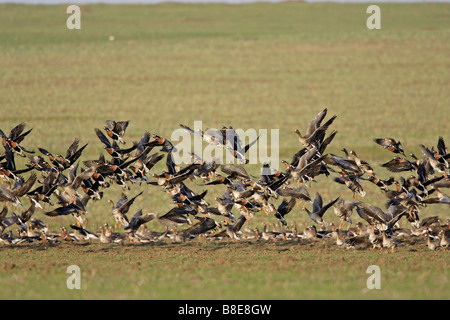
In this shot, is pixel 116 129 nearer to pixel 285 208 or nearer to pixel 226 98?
pixel 285 208

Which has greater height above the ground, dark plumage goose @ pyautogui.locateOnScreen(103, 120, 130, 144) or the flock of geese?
dark plumage goose @ pyautogui.locateOnScreen(103, 120, 130, 144)

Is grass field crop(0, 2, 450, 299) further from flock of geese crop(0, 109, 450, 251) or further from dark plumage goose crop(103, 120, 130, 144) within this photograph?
dark plumage goose crop(103, 120, 130, 144)

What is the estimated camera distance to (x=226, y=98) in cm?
4778

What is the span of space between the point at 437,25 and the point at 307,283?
70.2m

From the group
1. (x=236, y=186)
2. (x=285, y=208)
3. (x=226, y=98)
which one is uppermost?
(x=226, y=98)

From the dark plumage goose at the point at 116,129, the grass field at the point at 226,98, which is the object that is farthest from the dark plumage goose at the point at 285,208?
the dark plumage goose at the point at 116,129

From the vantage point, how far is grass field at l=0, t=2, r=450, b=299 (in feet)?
36.0

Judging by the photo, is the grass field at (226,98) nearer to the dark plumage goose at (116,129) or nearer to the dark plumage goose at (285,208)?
the dark plumage goose at (285,208)

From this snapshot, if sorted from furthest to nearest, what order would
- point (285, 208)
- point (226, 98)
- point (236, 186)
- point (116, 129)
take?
point (226, 98), point (285, 208), point (236, 186), point (116, 129)

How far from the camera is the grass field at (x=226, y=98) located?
1098 cm

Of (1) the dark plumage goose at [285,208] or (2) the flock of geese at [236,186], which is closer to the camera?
(2) the flock of geese at [236,186]

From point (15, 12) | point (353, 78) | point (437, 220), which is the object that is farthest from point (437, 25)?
point (437, 220)

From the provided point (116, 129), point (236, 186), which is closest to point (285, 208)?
point (236, 186)

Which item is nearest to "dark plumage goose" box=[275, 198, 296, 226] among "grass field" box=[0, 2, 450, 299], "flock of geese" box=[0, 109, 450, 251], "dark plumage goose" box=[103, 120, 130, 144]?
"flock of geese" box=[0, 109, 450, 251]
